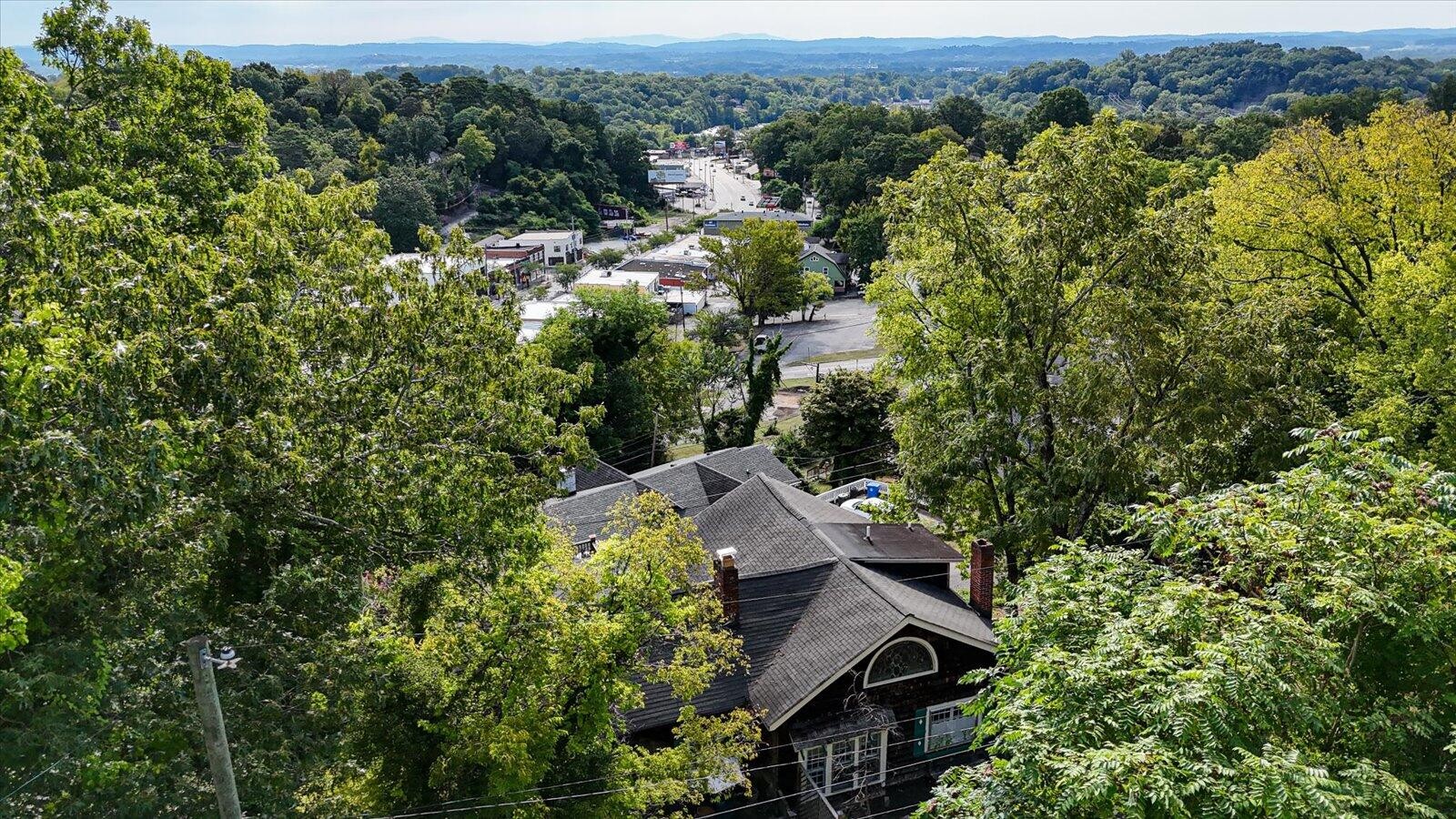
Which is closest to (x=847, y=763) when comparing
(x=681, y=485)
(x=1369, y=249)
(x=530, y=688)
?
(x=530, y=688)

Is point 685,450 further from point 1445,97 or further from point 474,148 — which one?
point 1445,97

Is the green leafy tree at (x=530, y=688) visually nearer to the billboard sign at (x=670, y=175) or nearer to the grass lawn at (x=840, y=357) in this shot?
the grass lawn at (x=840, y=357)

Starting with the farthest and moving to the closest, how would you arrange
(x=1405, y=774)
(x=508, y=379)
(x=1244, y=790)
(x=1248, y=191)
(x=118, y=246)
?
(x=1248, y=191)
(x=508, y=379)
(x=118, y=246)
(x=1405, y=774)
(x=1244, y=790)

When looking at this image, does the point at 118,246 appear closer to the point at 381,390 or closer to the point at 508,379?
the point at 381,390

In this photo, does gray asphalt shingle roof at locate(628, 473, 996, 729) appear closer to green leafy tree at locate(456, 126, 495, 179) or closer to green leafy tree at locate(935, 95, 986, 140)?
green leafy tree at locate(456, 126, 495, 179)

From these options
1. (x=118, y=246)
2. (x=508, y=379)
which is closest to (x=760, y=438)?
(x=508, y=379)

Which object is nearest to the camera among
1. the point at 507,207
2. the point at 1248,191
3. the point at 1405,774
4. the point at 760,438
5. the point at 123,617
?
the point at 1405,774
